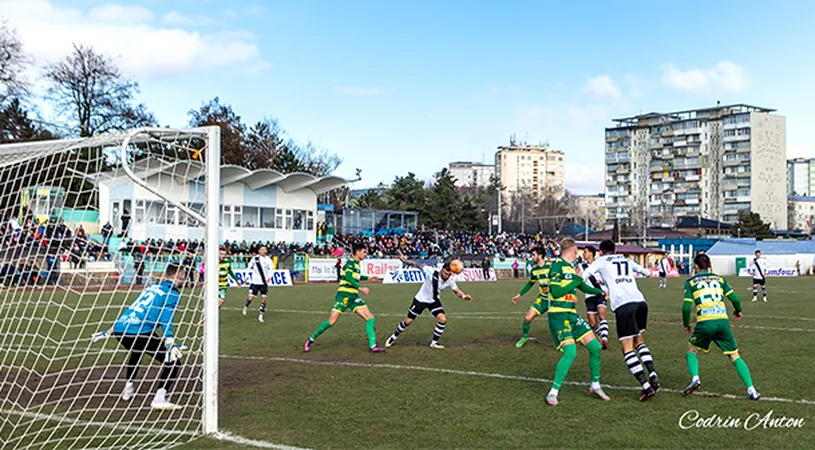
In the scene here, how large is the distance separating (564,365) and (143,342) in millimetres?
5175

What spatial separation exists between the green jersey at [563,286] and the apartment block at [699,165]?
11121 centimetres

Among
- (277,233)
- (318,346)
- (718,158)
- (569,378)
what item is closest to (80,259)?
(318,346)

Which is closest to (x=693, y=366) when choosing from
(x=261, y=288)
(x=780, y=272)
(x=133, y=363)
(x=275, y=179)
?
(x=133, y=363)

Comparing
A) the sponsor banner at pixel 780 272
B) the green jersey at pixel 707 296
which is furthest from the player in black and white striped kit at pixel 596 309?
the sponsor banner at pixel 780 272

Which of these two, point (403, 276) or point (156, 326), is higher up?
point (156, 326)

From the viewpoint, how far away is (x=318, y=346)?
13789mm

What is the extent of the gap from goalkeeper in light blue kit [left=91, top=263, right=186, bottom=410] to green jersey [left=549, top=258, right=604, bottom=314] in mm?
4687

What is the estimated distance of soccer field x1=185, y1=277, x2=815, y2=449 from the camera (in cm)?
696

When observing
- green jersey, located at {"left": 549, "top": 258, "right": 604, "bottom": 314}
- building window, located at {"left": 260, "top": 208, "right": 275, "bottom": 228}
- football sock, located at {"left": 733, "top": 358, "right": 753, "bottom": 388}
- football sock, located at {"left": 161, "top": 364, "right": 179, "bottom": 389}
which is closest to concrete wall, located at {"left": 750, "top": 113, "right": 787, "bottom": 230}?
building window, located at {"left": 260, "top": 208, "right": 275, "bottom": 228}

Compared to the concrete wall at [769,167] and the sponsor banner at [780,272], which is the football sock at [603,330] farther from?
the concrete wall at [769,167]

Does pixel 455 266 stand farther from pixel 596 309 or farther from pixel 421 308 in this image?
pixel 596 309

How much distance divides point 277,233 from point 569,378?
42495mm

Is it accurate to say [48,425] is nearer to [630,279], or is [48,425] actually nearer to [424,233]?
[630,279]

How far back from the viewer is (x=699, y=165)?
126812 millimetres
